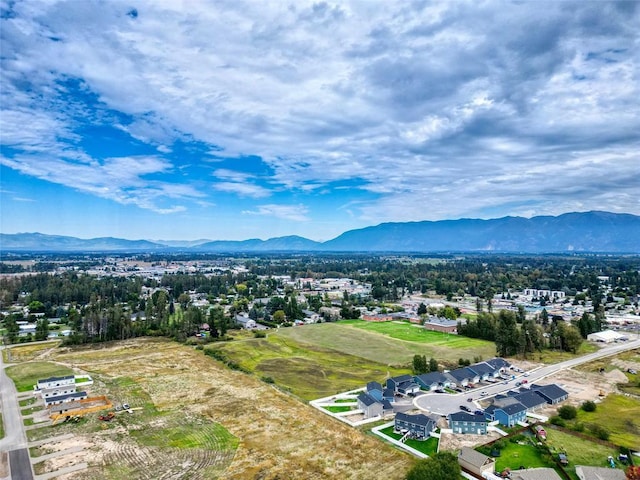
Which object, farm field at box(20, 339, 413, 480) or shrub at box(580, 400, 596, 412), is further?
shrub at box(580, 400, 596, 412)

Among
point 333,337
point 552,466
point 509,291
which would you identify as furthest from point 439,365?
point 509,291

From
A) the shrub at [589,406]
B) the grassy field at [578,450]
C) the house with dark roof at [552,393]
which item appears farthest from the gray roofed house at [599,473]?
the house with dark roof at [552,393]

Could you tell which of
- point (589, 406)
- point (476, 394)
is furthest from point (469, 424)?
point (589, 406)

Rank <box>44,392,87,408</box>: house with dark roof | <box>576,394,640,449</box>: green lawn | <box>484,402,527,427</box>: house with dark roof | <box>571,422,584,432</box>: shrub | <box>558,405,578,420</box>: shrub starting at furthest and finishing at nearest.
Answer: <box>44,392,87,408</box>: house with dark roof, <box>558,405,578,420</box>: shrub, <box>484,402,527,427</box>: house with dark roof, <box>571,422,584,432</box>: shrub, <box>576,394,640,449</box>: green lawn

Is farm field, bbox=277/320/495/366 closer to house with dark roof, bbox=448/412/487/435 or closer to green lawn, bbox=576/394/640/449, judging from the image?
green lawn, bbox=576/394/640/449

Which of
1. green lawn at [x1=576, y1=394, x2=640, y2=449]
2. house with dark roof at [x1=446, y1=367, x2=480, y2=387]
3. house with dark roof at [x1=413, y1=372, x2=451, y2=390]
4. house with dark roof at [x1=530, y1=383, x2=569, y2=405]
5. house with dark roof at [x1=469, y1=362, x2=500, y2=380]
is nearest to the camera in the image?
green lawn at [x1=576, y1=394, x2=640, y2=449]

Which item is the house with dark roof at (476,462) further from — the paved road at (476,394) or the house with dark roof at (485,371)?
the house with dark roof at (485,371)

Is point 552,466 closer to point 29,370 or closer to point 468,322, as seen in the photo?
point 468,322

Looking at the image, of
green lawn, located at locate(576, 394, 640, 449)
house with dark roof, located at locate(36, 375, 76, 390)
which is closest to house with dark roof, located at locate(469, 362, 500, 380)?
green lawn, located at locate(576, 394, 640, 449)
